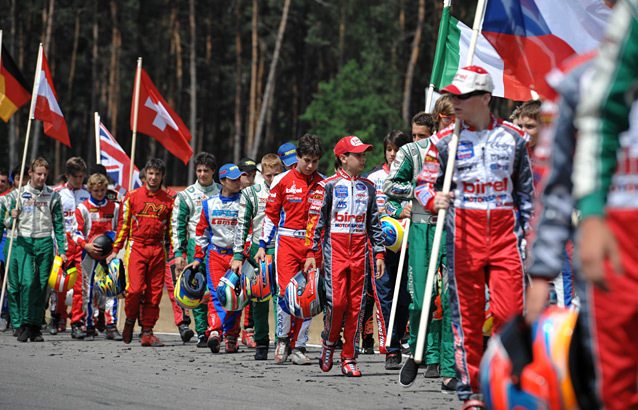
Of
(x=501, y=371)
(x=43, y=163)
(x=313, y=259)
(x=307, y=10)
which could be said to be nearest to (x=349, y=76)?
(x=307, y=10)

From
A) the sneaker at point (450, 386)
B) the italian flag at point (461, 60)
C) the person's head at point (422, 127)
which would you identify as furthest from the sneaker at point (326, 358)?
the italian flag at point (461, 60)

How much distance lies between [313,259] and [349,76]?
31.3 m

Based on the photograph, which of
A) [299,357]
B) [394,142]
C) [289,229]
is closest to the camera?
[299,357]

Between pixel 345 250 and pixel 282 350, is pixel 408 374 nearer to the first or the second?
pixel 345 250

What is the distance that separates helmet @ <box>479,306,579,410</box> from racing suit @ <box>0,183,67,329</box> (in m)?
9.71

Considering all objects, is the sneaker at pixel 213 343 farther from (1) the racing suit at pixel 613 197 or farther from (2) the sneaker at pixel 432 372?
(1) the racing suit at pixel 613 197

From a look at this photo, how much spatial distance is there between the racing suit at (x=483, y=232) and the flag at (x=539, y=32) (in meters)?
1.94

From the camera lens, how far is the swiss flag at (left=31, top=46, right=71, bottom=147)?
1509 centimetres

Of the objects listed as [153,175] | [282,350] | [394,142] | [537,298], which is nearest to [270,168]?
[153,175]

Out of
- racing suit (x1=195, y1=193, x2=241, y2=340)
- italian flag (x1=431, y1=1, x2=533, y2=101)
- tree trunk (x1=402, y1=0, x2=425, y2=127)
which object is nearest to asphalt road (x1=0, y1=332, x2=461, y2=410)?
racing suit (x1=195, y1=193, x2=241, y2=340)

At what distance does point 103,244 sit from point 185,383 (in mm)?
5398

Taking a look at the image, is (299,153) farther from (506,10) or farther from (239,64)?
(239,64)

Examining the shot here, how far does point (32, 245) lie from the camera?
41.9ft

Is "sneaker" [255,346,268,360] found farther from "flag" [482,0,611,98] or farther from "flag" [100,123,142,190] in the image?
"flag" [100,123,142,190]
